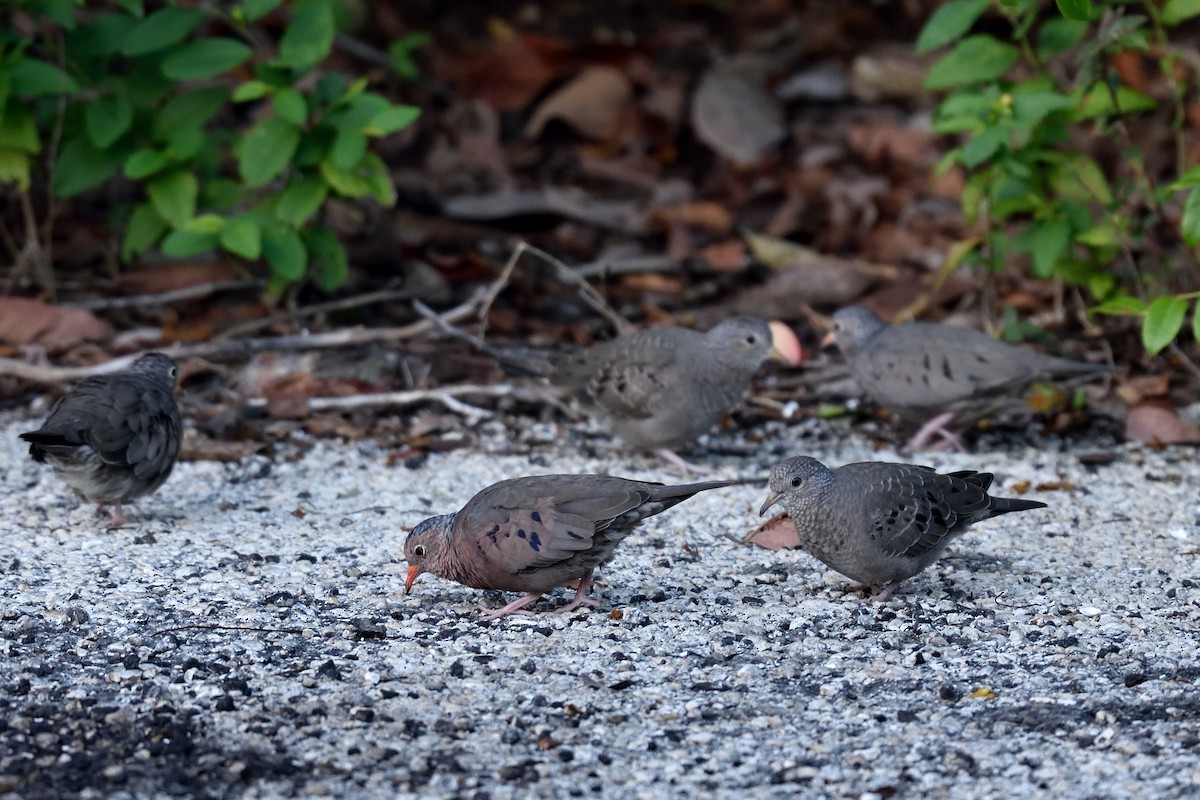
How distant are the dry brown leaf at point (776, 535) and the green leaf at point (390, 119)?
256 cm

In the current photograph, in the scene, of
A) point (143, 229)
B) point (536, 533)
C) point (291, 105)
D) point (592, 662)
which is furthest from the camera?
point (143, 229)

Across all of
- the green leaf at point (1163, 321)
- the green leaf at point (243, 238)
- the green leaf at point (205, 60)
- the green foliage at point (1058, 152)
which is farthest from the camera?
the green leaf at point (205, 60)

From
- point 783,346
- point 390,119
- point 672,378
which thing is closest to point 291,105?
point 390,119

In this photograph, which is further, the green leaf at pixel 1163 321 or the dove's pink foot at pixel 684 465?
the dove's pink foot at pixel 684 465

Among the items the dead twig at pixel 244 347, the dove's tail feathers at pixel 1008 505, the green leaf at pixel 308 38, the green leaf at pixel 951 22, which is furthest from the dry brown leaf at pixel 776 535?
the green leaf at pixel 308 38

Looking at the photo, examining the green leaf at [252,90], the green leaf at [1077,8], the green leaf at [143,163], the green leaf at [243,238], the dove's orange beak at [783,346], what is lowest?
the dove's orange beak at [783,346]

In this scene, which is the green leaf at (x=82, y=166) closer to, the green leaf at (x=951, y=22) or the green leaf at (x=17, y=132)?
the green leaf at (x=17, y=132)

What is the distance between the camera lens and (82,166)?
7504 millimetres

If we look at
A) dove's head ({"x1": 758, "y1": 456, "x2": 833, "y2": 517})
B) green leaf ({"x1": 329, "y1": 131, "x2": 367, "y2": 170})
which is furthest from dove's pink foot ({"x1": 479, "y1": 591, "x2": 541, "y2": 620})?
green leaf ({"x1": 329, "y1": 131, "x2": 367, "y2": 170})

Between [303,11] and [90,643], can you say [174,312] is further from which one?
[90,643]

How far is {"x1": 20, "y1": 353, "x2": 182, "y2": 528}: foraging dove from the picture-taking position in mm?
5582

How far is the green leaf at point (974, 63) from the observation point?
6988 millimetres

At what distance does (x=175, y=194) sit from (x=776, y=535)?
11.7 feet

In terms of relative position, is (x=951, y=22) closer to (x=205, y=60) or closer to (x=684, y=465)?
(x=684, y=465)
